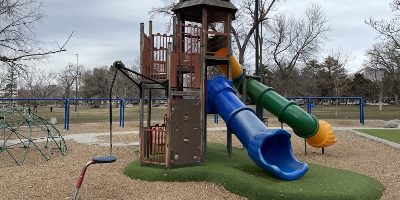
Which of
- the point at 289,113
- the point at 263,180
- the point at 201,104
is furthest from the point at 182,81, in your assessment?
the point at 263,180

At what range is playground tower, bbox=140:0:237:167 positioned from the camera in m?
8.75

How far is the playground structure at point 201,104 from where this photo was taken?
8.37m

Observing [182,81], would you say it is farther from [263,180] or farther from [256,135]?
[263,180]

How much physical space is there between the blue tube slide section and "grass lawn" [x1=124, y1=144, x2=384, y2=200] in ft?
0.91

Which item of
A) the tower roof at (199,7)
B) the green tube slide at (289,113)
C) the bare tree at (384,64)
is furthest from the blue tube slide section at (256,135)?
the bare tree at (384,64)

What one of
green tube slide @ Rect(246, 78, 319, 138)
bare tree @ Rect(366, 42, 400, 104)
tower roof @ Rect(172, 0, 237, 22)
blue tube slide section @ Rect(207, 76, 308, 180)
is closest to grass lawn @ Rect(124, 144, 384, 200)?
blue tube slide section @ Rect(207, 76, 308, 180)

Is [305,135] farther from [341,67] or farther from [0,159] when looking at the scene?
[341,67]

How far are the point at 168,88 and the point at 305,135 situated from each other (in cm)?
406

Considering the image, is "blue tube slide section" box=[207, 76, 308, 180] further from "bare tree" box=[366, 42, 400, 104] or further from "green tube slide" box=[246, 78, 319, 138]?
"bare tree" box=[366, 42, 400, 104]

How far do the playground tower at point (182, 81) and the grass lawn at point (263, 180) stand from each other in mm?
468

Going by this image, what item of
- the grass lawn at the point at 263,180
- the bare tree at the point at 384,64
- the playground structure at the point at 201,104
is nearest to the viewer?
the grass lawn at the point at 263,180

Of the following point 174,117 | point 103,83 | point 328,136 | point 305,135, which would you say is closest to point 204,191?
point 174,117

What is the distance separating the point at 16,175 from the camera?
8727 millimetres

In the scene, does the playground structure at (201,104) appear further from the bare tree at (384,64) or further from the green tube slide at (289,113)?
the bare tree at (384,64)
